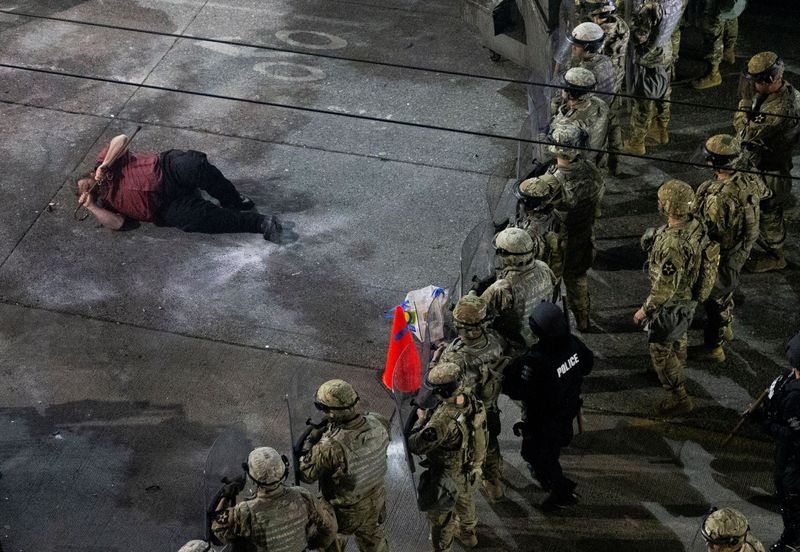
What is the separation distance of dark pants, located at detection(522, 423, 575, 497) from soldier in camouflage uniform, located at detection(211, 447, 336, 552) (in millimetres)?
1994

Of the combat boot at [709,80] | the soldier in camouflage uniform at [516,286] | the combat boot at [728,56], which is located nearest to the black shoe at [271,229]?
the soldier in camouflage uniform at [516,286]

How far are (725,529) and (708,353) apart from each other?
3.62 metres

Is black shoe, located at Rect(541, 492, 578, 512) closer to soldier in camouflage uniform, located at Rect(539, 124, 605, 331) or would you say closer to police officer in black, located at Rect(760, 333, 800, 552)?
police officer in black, located at Rect(760, 333, 800, 552)

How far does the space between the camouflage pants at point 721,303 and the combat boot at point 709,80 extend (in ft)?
13.1

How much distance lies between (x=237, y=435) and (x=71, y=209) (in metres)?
4.07

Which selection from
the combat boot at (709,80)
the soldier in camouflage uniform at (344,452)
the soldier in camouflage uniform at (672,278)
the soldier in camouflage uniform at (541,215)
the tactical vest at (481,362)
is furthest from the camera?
the combat boot at (709,80)

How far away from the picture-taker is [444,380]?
771cm

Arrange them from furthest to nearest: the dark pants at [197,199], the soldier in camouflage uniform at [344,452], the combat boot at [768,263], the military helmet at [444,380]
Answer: the dark pants at [197,199] < the combat boot at [768,263] < the military helmet at [444,380] < the soldier in camouflage uniform at [344,452]

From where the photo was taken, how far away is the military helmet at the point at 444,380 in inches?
304

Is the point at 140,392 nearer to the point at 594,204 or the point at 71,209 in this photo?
the point at 71,209

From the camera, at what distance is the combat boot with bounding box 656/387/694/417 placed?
974 centimetres

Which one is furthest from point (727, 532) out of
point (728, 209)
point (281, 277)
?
point (281, 277)

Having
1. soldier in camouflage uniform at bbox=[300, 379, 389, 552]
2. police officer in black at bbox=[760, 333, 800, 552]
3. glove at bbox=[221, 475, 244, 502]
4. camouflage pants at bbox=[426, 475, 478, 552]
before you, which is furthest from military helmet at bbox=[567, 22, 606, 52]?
glove at bbox=[221, 475, 244, 502]

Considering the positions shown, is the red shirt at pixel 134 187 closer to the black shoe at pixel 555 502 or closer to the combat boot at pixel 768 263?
the black shoe at pixel 555 502
